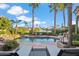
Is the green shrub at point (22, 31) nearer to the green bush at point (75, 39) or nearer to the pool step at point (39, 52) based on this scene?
the pool step at point (39, 52)

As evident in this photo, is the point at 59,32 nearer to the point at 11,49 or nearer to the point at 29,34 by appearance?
the point at 29,34

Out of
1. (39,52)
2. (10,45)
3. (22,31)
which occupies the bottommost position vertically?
(39,52)

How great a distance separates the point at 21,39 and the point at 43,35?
1.11ft

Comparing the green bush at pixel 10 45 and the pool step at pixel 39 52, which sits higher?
the green bush at pixel 10 45

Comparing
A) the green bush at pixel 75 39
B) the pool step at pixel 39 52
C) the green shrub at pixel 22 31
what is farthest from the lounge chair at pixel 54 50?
the green shrub at pixel 22 31

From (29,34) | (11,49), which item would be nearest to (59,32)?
(29,34)

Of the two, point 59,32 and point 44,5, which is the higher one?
point 44,5

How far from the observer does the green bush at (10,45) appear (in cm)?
458

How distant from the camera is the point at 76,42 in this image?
4.59 metres

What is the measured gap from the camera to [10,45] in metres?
4.59

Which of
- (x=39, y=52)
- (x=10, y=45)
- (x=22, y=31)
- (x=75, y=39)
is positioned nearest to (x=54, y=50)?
(x=39, y=52)

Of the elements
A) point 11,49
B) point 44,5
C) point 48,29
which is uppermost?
point 44,5

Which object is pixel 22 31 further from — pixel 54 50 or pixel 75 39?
pixel 75 39

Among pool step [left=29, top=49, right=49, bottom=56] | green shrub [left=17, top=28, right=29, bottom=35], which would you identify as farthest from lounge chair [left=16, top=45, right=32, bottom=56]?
green shrub [left=17, top=28, right=29, bottom=35]
